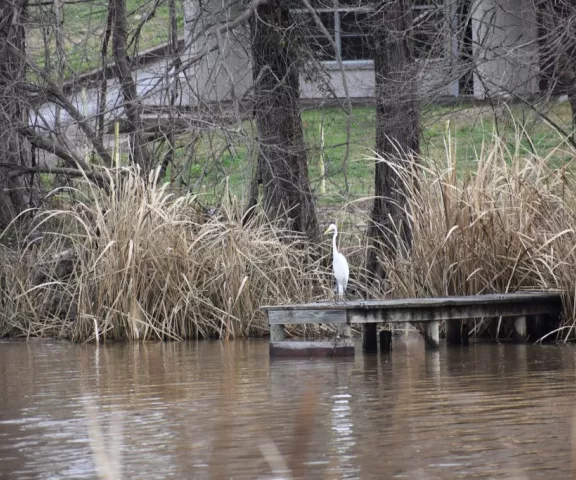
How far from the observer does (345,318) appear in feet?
37.6

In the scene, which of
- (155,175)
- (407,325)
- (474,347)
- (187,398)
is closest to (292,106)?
(155,175)

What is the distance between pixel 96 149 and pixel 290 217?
2.70m

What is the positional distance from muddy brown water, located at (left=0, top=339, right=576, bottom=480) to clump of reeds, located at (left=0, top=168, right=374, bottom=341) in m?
1.71

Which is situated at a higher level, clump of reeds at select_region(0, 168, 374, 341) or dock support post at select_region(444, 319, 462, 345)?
clump of reeds at select_region(0, 168, 374, 341)

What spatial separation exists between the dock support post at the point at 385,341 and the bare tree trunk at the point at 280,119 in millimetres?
3730

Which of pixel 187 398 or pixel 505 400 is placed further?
pixel 187 398

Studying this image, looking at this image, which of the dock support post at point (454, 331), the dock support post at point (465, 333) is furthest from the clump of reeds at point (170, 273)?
the dock support post at point (454, 331)

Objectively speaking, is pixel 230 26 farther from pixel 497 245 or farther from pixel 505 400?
pixel 505 400

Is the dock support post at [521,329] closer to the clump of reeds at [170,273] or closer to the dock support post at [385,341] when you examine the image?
the dock support post at [385,341]

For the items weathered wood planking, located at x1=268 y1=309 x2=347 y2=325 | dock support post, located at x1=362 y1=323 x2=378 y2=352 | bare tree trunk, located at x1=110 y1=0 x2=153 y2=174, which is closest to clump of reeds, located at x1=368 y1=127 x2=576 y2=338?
dock support post, located at x1=362 y1=323 x2=378 y2=352

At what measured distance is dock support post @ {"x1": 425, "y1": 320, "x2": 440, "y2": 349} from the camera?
39.0 ft

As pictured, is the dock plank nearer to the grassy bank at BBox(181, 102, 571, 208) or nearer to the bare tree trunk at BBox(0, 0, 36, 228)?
the grassy bank at BBox(181, 102, 571, 208)

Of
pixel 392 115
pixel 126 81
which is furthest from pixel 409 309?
pixel 126 81

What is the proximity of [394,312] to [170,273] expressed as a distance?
330cm
